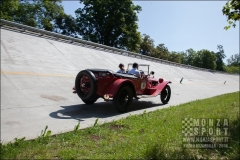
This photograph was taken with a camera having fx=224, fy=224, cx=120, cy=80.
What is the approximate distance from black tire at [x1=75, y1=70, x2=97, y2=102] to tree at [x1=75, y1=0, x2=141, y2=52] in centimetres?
3312

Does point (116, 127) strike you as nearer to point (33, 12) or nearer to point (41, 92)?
point (41, 92)

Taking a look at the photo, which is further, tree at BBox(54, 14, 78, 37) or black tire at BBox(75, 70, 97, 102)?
tree at BBox(54, 14, 78, 37)

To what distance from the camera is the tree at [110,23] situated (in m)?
39.6

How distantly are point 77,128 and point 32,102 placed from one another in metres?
2.44

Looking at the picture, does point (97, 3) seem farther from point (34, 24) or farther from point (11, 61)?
point (11, 61)

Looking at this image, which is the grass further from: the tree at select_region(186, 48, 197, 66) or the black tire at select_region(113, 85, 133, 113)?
the tree at select_region(186, 48, 197, 66)

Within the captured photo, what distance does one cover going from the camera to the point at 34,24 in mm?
33906

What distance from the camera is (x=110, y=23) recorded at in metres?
39.7

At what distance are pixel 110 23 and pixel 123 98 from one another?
3421cm

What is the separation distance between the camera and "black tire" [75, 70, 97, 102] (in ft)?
21.9

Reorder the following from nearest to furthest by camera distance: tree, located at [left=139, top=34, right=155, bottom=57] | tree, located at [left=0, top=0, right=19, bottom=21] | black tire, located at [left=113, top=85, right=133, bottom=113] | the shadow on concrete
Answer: the shadow on concrete < black tire, located at [left=113, top=85, right=133, bottom=113] < tree, located at [left=0, top=0, right=19, bottom=21] < tree, located at [left=139, top=34, right=155, bottom=57]

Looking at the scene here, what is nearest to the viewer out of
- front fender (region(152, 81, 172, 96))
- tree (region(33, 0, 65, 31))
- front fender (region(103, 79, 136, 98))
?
front fender (region(103, 79, 136, 98))

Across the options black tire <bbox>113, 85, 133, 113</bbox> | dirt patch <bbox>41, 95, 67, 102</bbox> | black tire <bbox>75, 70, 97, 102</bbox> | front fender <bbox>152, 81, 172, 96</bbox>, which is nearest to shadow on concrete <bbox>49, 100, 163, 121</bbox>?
black tire <bbox>113, 85, 133, 113</bbox>

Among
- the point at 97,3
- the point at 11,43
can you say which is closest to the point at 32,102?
the point at 11,43
